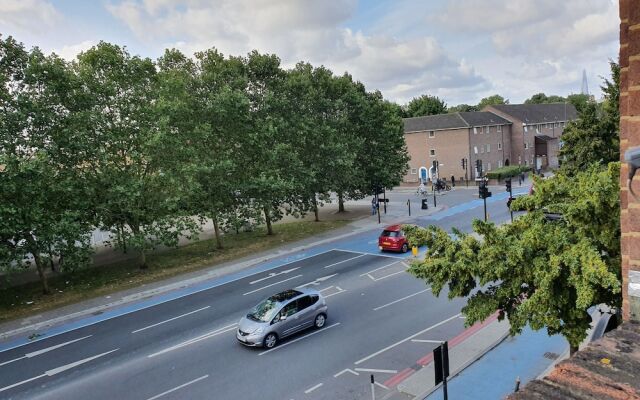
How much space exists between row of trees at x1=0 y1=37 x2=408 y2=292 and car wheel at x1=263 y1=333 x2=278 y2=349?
11396mm

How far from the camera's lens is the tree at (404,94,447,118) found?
93.4 meters

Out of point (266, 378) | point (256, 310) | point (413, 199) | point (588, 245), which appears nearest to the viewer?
point (588, 245)

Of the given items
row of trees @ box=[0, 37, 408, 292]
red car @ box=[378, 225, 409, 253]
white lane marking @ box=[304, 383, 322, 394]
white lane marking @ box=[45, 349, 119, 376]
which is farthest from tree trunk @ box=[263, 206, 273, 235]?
white lane marking @ box=[304, 383, 322, 394]

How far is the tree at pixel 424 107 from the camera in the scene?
3679 inches

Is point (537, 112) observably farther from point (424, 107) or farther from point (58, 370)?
point (58, 370)

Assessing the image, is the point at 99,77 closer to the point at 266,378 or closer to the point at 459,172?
the point at 266,378

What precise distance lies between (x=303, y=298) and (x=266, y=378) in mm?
3798

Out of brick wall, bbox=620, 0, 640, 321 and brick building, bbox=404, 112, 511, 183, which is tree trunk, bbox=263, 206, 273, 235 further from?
brick building, bbox=404, 112, 511, 183

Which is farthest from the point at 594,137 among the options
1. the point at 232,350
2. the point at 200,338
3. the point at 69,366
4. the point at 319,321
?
the point at 69,366

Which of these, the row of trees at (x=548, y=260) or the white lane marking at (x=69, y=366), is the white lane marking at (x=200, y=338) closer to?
the white lane marking at (x=69, y=366)

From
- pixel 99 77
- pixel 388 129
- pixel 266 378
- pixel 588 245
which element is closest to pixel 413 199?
pixel 388 129

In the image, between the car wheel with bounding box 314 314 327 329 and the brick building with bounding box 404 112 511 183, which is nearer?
the car wheel with bounding box 314 314 327 329

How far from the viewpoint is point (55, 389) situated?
13.5 meters

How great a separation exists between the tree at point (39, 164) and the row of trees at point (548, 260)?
58.3 ft
